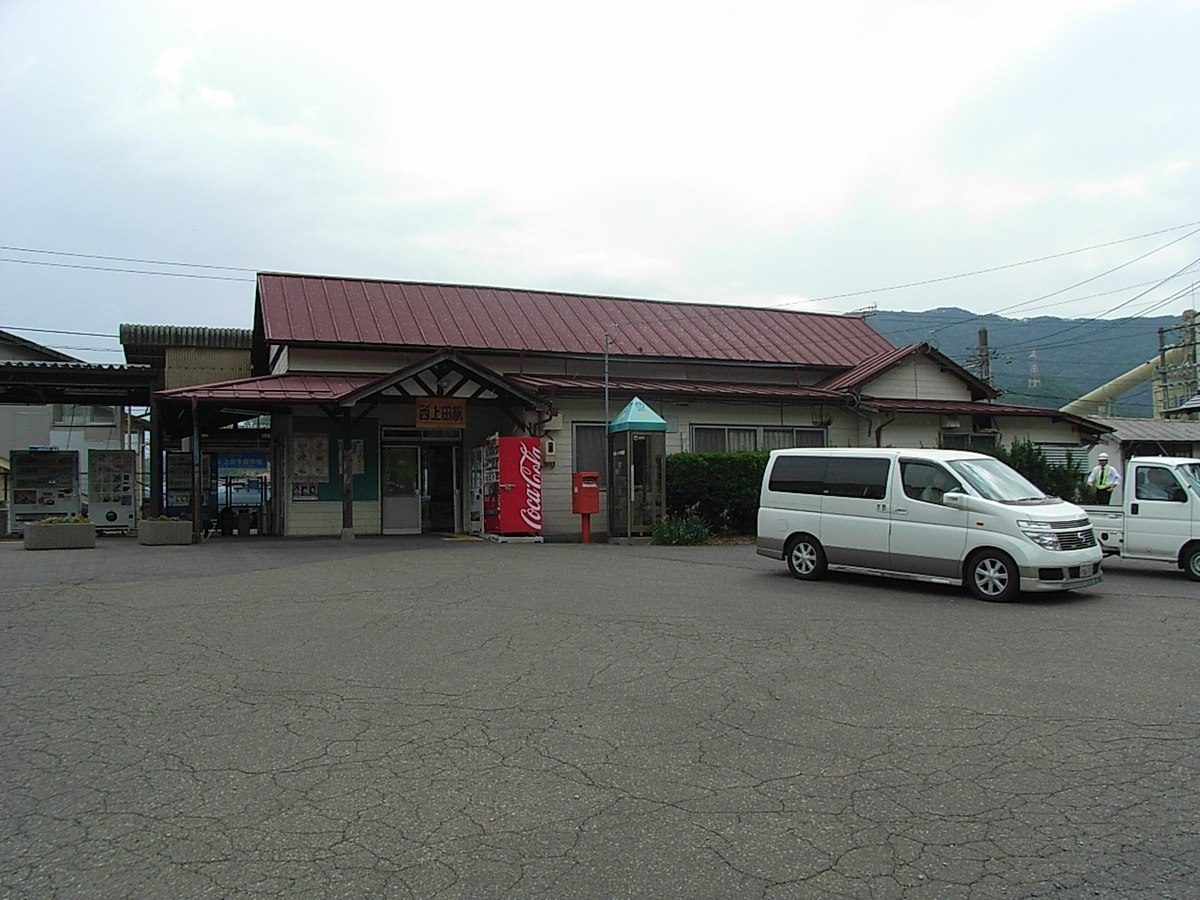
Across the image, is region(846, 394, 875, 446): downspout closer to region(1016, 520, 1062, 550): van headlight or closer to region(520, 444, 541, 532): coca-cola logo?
region(520, 444, 541, 532): coca-cola logo

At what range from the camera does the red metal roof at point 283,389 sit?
18.4 m

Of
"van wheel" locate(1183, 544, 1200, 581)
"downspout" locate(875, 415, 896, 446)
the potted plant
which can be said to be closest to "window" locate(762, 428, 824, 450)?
"downspout" locate(875, 415, 896, 446)

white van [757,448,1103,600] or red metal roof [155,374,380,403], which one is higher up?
red metal roof [155,374,380,403]

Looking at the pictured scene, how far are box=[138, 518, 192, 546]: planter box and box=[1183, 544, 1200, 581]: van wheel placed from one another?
17405mm

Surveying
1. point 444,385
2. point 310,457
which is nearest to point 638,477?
point 444,385

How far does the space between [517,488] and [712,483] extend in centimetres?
438

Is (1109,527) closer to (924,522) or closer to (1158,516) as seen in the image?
(1158,516)

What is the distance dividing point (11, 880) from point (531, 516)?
52.1 feet

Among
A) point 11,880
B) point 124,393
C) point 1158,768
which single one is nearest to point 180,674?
point 11,880

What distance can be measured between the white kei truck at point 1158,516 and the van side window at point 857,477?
3.53 meters

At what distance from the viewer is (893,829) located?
14.5ft

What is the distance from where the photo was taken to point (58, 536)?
18.5 m

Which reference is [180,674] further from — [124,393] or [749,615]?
[124,393]

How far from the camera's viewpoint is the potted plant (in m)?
18.3
